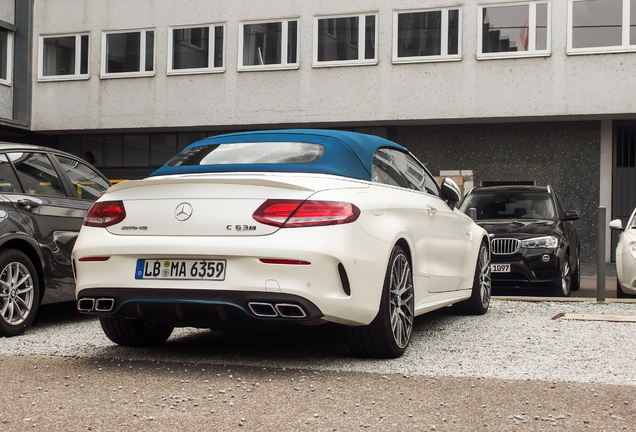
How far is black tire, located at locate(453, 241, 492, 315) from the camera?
25.1 ft

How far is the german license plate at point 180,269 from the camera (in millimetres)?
4664

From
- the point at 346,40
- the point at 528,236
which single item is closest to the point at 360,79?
the point at 346,40

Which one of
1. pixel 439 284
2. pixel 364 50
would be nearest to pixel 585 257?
pixel 364 50

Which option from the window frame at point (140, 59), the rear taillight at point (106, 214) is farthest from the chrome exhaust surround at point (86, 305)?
the window frame at point (140, 59)

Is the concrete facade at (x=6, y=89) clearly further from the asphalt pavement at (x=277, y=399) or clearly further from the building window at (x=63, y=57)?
the asphalt pavement at (x=277, y=399)

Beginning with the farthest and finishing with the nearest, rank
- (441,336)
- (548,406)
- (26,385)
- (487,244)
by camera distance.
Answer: (487,244) < (441,336) < (26,385) < (548,406)

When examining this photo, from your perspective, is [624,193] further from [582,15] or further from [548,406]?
[548,406]

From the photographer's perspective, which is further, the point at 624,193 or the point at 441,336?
the point at 624,193

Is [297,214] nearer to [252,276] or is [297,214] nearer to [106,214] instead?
[252,276]

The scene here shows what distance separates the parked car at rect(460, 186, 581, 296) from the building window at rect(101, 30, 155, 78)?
13049 mm

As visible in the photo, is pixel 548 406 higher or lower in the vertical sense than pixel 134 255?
lower

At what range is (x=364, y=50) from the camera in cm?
2069

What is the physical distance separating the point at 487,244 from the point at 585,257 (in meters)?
13.5

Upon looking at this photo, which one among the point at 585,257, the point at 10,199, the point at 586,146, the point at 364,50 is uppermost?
the point at 364,50
